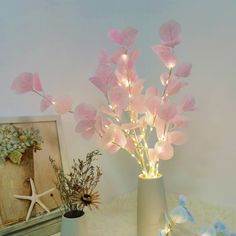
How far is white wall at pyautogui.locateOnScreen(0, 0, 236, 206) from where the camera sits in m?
0.97

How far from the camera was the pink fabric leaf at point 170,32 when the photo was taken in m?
0.81

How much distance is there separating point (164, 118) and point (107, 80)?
208mm

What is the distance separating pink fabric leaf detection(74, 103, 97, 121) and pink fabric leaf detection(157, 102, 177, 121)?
0.20m

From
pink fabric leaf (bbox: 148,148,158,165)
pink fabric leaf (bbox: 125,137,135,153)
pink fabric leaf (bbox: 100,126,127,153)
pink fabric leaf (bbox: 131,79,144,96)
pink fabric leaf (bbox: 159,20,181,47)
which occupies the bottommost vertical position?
pink fabric leaf (bbox: 148,148,158,165)

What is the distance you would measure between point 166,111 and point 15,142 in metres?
0.49

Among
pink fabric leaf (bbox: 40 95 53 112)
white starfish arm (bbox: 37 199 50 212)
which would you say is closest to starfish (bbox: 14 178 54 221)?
white starfish arm (bbox: 37 199 50 212)

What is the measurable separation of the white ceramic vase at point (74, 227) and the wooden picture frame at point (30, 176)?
15 cm

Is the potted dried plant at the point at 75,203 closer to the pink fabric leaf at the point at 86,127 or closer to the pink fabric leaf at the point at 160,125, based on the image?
the pink fabric leaf at the point at 86,127

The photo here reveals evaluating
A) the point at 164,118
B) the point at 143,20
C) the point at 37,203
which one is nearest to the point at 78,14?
the point at 143,20

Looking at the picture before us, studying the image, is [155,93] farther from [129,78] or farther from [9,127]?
[9,127]

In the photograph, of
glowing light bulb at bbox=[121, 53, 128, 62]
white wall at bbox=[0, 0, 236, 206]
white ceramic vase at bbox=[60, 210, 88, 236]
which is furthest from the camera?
white wall at bbox=[0, 0, 236, 206]

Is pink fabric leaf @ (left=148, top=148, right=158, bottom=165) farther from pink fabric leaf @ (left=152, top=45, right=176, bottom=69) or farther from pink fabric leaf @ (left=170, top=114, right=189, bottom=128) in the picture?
pink fabric leaf @ (left=152, top=45, right=176, bottom=69)

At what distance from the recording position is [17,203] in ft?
2.76

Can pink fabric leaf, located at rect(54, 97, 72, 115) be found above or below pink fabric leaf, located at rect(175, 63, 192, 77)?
below
